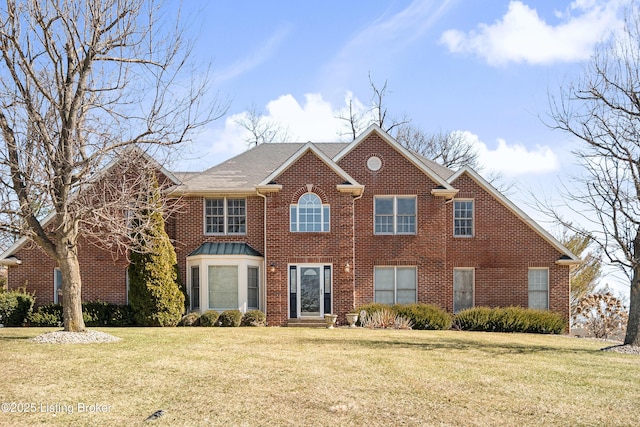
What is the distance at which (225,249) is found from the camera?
2639cm

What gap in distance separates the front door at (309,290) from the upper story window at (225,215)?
295 centimetres

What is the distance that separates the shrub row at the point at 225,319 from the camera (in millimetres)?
24341

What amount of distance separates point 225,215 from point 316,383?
15242 mm

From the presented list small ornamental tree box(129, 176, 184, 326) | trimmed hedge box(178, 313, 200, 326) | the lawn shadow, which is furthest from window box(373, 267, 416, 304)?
small ornamental tree box(129, 176, 184, 326)

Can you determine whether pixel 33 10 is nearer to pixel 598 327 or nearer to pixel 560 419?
pixel 560 419

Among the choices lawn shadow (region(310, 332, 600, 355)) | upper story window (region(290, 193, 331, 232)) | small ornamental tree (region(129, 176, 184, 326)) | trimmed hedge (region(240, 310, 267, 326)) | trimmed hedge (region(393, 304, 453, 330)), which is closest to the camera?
lawn shadow (region(310, 332, 600, 355))

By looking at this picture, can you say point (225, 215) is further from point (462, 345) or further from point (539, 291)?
point (539, 291)

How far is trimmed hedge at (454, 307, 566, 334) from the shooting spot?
25750 mm

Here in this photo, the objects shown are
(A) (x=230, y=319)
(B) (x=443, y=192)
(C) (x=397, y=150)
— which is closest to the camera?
(A) (x=230, y=319)

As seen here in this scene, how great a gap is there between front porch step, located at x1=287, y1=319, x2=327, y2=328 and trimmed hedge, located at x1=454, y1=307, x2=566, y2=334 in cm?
526

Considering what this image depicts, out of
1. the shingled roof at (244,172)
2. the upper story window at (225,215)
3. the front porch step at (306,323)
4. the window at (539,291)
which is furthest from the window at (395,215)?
the window at (539,291)

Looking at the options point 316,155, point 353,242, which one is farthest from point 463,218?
point 316,155

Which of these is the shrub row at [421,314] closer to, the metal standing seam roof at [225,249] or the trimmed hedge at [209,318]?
the metal standing seam roof at [225,249]

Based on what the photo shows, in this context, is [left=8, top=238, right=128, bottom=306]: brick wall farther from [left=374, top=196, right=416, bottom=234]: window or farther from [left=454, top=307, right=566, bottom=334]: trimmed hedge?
[left=454, top=307, right=566, bottom=334]: trimmed hedge
